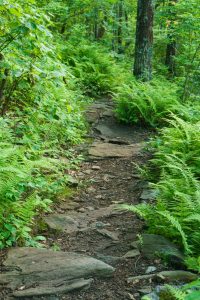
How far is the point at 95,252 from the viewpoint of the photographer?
4336mm

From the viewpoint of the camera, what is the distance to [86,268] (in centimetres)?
369

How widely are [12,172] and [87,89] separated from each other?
7.91 m

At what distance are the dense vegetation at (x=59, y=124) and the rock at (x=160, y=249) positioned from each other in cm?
11

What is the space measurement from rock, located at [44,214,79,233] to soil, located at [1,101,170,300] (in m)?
0.10

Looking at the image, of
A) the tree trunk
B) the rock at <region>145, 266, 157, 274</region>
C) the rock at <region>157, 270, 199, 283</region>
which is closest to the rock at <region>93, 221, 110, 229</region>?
the rock at <region>145, 266, 157, 274</region>

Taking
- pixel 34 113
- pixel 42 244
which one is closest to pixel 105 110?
pixel 34 113

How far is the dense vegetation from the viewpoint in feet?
13.9

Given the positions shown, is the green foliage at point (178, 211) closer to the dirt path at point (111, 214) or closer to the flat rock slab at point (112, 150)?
the dirt path at point (111, 214)

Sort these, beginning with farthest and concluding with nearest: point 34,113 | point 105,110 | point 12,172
Answer: point 105,110 → point 34,113 → point 12,172

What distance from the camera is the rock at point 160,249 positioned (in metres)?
3.84

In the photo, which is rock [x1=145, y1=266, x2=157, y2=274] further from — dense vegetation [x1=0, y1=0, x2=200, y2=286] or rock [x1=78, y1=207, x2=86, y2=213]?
rock [x1=78, y1=207, x2=86, y2=213]

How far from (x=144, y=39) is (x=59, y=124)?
5027 millimetres

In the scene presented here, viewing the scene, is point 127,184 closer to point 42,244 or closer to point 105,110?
point 42,244

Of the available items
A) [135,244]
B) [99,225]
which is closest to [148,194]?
[99,225]
